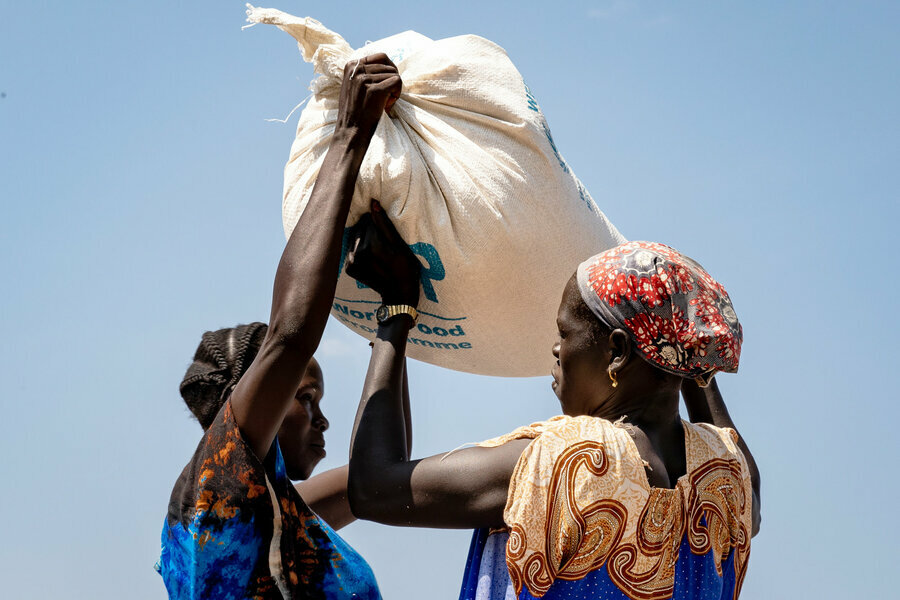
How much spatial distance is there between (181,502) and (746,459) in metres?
1.27

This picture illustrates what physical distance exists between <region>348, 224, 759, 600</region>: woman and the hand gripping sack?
0.39 metres

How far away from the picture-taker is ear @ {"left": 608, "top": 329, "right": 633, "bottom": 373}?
2031mm

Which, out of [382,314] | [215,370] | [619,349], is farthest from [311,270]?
[619,349]

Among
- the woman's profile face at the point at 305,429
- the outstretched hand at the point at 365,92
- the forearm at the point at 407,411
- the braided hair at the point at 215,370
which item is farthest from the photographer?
the forearm at the point at 407,411

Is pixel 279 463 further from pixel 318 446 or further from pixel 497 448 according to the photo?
pixel 497 448

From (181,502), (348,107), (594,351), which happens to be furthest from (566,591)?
(348,107)

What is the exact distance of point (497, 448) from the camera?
1983mm

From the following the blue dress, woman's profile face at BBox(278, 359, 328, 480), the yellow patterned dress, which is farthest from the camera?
woman's profile face at BBox(278, 359, 328, 480)

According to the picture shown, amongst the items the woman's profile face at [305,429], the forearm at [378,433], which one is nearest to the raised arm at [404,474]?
the forearm at [378,433]

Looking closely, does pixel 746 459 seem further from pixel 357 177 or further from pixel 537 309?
pixel 357 177

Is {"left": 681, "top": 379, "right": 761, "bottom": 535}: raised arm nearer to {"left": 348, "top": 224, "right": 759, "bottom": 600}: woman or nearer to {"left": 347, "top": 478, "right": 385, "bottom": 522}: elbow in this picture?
{"left": 348, "top": 224, "right": 759, "bottom": 600}: woman

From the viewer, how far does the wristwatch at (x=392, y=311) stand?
2.40 meters

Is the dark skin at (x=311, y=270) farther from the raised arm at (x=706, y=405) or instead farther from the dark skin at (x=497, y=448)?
the raised arm at (x=706, y=405)

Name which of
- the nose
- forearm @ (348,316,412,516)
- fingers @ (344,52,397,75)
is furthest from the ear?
the nose
